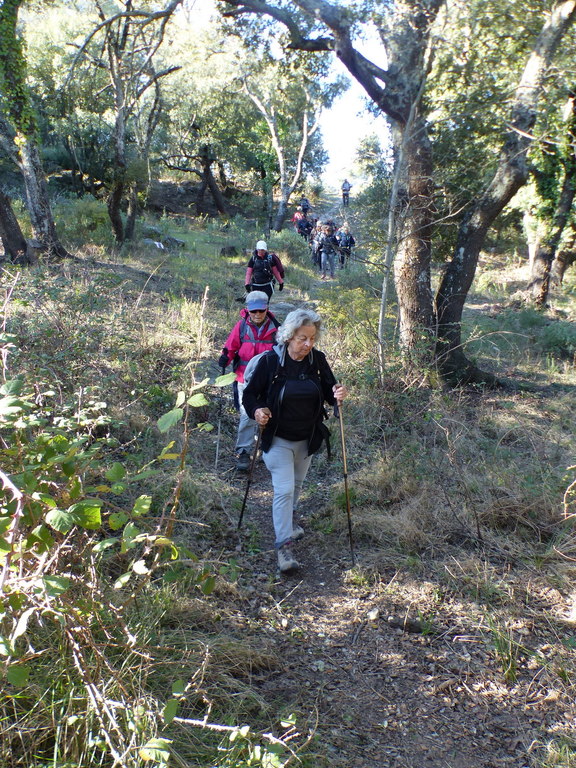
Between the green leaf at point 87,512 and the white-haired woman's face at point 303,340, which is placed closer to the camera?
the green leaf at point 87,512

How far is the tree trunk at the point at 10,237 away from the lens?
10.5 metres

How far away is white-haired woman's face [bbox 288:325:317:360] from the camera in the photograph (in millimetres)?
4207

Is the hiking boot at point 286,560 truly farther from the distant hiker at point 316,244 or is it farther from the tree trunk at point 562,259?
the tree trunk at point 562,259

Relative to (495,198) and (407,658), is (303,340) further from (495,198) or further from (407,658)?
(495,198)

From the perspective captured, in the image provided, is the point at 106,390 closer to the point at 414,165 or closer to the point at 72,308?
the point at 72,308

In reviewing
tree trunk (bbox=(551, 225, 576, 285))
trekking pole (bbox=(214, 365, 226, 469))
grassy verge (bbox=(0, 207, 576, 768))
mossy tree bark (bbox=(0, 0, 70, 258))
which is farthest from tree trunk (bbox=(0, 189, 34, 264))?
tree trunk (bbox=(551, 225, 576, 285))

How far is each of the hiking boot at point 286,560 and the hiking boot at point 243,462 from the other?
173cm

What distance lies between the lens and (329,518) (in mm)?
5141

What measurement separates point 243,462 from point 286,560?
186cm

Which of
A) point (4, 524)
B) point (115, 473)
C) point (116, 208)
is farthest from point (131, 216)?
point (4, 524)

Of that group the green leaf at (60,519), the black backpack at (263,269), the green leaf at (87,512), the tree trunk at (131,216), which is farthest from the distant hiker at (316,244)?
the green leaf at (60,519)

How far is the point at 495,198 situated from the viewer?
27.3 ft

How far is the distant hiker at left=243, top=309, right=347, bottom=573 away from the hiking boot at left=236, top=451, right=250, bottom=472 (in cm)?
162

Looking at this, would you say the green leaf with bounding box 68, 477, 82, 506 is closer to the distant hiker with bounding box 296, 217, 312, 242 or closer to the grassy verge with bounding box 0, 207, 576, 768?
the grassy verge with bounding box 0, 207, 576, 768
